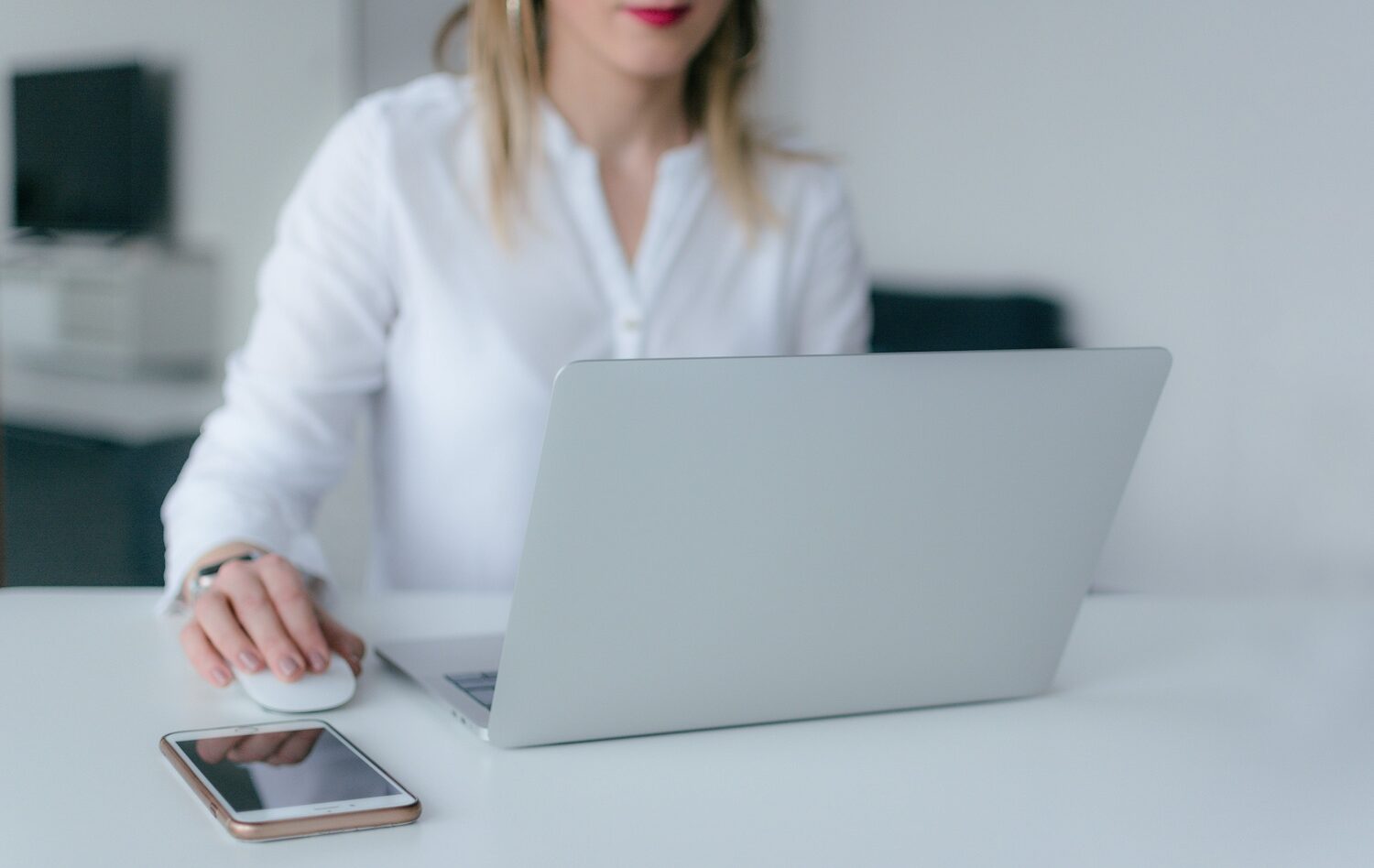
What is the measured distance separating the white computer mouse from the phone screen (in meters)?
0.06

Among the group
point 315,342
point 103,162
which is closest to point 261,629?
point 315,342

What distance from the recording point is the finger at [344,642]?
913 millimetres

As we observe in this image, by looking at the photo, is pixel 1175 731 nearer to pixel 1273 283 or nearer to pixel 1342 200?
pixel 1342 200

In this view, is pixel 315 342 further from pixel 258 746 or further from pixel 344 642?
pixel 258 746

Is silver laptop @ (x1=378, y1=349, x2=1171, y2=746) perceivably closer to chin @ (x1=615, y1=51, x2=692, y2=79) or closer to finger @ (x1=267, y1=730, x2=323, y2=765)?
finger @ (x1=267, y1=730, x2=323, y2=765)

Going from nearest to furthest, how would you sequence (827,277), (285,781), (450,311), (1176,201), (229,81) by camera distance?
(285,781) < (450,311) < (827,277) < (1176,201) < (229,81)

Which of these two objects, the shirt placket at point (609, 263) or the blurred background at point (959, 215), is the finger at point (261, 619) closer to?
the shirt placket at point (609, 263)

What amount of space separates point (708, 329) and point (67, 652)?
29.7 inches

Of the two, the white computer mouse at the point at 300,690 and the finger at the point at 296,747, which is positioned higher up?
the finger at the point at 296,747

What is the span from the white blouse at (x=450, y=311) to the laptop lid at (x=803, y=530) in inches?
25.0

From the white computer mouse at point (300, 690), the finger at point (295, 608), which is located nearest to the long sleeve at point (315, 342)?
the finger at point (295, 608)

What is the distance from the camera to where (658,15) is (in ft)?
4.35

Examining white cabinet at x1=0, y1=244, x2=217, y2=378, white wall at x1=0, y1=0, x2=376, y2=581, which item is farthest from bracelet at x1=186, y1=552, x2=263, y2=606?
→ white cabinet at x1=0, y1=244, x2=217, y2=378

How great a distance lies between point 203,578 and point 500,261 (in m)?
0.54
